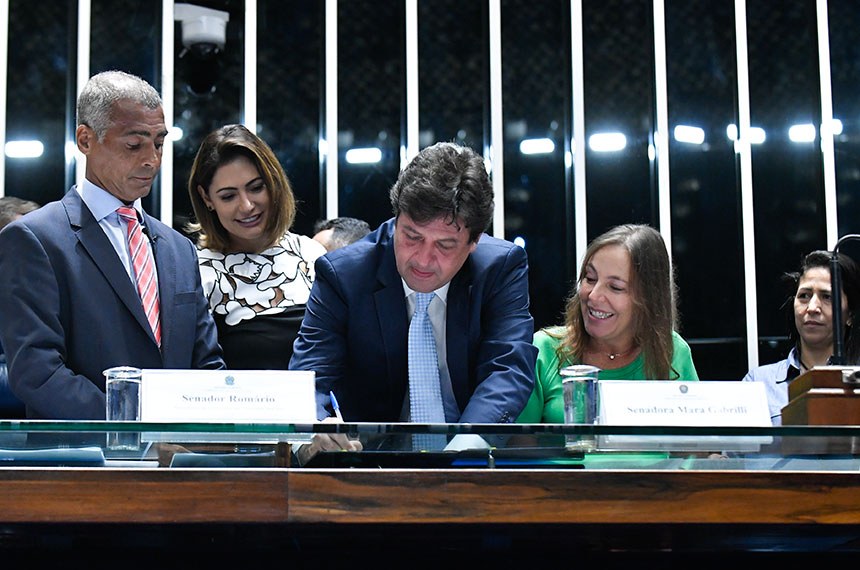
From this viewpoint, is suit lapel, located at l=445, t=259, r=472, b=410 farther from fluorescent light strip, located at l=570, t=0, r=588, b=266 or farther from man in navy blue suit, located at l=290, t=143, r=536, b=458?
fluorescent light strip, located at l=570, t=0, r=588, b=266

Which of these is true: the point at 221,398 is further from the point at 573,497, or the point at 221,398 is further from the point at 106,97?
the point at 106,97

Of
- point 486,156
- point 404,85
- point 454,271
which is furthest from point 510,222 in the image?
point 454,271

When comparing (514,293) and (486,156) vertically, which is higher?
(486,156)

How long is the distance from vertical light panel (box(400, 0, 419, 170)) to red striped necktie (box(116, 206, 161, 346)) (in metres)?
2.96

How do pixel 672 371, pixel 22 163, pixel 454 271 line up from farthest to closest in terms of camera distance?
pixel 22 163 < pixel 672 371 < pixel 454 271

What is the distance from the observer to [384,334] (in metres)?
2.31

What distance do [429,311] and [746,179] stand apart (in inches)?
134

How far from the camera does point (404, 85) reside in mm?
5473

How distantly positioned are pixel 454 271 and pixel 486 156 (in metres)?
3.09

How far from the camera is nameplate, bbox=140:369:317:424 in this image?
5.02ft

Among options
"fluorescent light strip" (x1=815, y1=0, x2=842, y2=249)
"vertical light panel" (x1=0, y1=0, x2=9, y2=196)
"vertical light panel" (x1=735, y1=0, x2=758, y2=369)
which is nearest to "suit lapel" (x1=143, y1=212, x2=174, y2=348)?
"vertical light panel" (x1=0, y1=0, x2=9, y2=196)
